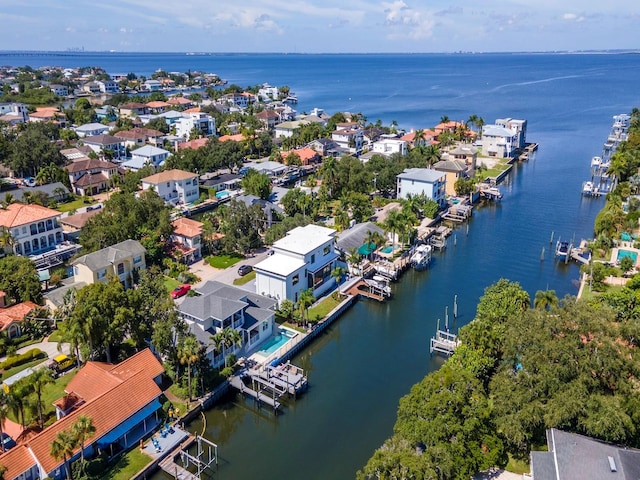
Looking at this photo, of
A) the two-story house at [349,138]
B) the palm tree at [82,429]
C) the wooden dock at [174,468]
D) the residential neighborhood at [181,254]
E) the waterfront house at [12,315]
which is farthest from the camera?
the two-story house at [349,138]

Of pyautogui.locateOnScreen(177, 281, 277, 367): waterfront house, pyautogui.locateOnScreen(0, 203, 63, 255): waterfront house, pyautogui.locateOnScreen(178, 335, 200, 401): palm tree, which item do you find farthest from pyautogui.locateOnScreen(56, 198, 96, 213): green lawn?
pyautogui.locateOnScreen(178, 335, 200, 401): palm tree

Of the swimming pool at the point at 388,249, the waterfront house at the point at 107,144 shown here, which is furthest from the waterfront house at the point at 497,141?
the waterfront house at the point at 107,144

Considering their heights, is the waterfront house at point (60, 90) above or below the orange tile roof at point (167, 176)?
above

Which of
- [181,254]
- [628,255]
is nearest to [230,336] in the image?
[181,254]

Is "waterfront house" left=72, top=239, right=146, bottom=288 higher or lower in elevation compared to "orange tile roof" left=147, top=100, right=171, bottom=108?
lower

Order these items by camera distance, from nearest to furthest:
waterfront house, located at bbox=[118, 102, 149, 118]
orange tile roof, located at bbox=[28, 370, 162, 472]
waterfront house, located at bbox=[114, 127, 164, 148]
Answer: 1. orange tile roof, located at bbox=[28, 370, 162, 472]
2. waterfront house, located at bbox=[114, 127, 164, 148]
3. waterfront house, located at bbox=[118, 102, 149, 118]

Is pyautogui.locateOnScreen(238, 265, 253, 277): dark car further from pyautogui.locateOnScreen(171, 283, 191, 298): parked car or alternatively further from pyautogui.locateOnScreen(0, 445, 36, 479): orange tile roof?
pyautogui.locateOnScreen(0, 445, 36, 479): orange tile roof

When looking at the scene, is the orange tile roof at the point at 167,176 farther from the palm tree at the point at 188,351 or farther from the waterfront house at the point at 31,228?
the palm tree at the point at 188,351

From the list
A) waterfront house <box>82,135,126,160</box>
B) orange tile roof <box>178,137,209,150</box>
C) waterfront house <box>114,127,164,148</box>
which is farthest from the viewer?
waterfront house <box>114,127,164,148</box>
